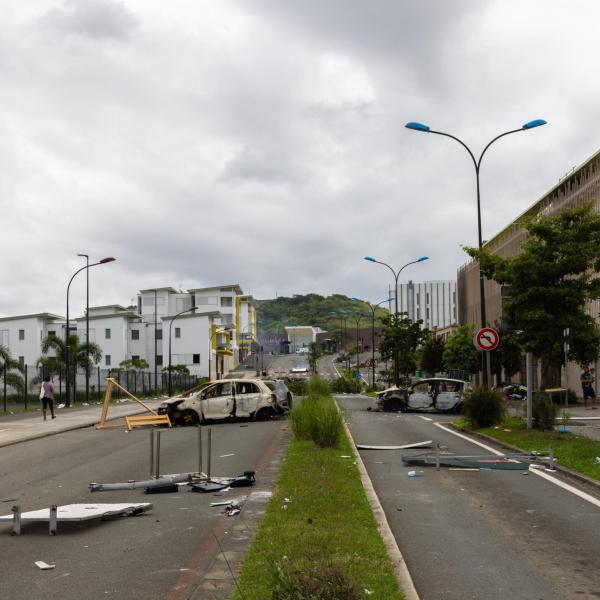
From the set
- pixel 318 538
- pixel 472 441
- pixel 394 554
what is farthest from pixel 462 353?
pixel 394 554

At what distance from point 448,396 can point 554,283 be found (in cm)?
1270

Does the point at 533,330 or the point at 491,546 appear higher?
the point at 533,330

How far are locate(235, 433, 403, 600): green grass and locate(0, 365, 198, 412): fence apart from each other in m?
27.6

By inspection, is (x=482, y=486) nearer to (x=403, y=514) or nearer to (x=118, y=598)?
(x=403, y=514)

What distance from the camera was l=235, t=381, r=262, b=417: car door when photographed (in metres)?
26.4

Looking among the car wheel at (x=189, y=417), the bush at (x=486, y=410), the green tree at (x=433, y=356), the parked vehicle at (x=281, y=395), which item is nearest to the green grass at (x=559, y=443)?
the bush at (x=486, y=410)

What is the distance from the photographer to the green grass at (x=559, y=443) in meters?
12.9

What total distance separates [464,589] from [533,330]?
14649 mm

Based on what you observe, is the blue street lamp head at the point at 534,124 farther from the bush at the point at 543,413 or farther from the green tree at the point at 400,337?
the green tree at the point at 400,337

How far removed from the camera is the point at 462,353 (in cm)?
6606

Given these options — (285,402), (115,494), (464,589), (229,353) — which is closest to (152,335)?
(229,353)

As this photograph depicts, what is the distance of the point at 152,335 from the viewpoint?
95125 mm

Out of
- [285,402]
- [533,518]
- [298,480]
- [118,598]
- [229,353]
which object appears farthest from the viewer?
[229,353]

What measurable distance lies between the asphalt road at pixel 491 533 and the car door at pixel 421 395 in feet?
59.8
